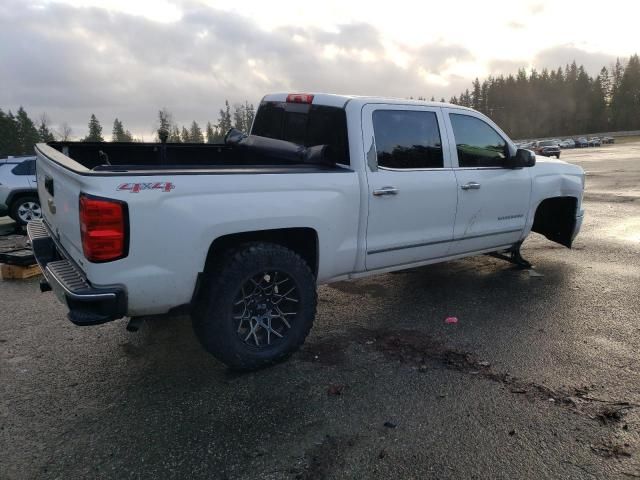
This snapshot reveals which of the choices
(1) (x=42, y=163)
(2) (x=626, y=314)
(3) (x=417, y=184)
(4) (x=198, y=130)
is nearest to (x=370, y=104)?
(3) (x=417, y=184)

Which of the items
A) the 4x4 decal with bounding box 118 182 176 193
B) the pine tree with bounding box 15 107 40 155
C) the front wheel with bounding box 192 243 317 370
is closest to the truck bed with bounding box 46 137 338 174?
the front wheel with bounding box 192 243 317 370

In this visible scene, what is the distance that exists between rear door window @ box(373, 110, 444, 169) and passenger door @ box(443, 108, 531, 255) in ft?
0.78

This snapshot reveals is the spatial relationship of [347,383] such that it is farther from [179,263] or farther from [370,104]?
[370,104]

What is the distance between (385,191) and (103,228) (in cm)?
220

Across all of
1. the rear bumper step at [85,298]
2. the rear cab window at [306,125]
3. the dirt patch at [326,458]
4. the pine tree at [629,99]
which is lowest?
the dirt patch at [326,458]

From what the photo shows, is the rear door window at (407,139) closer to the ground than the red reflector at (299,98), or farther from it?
closer to the ground

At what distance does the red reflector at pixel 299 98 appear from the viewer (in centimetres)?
453

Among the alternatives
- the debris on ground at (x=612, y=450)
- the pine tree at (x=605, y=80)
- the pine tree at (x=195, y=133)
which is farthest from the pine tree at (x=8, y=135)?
the pine tree at (x=605, y=80)

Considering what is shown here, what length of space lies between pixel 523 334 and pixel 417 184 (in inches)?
62.6

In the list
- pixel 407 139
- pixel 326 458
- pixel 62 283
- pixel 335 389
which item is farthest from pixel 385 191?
pixel 62 283

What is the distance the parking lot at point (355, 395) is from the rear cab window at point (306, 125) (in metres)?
1.66

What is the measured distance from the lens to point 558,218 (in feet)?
20.3

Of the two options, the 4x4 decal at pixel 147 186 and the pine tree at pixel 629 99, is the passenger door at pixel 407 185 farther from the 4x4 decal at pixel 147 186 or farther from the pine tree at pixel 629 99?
the pine tree at pixel 629 99

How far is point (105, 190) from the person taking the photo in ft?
9.20
